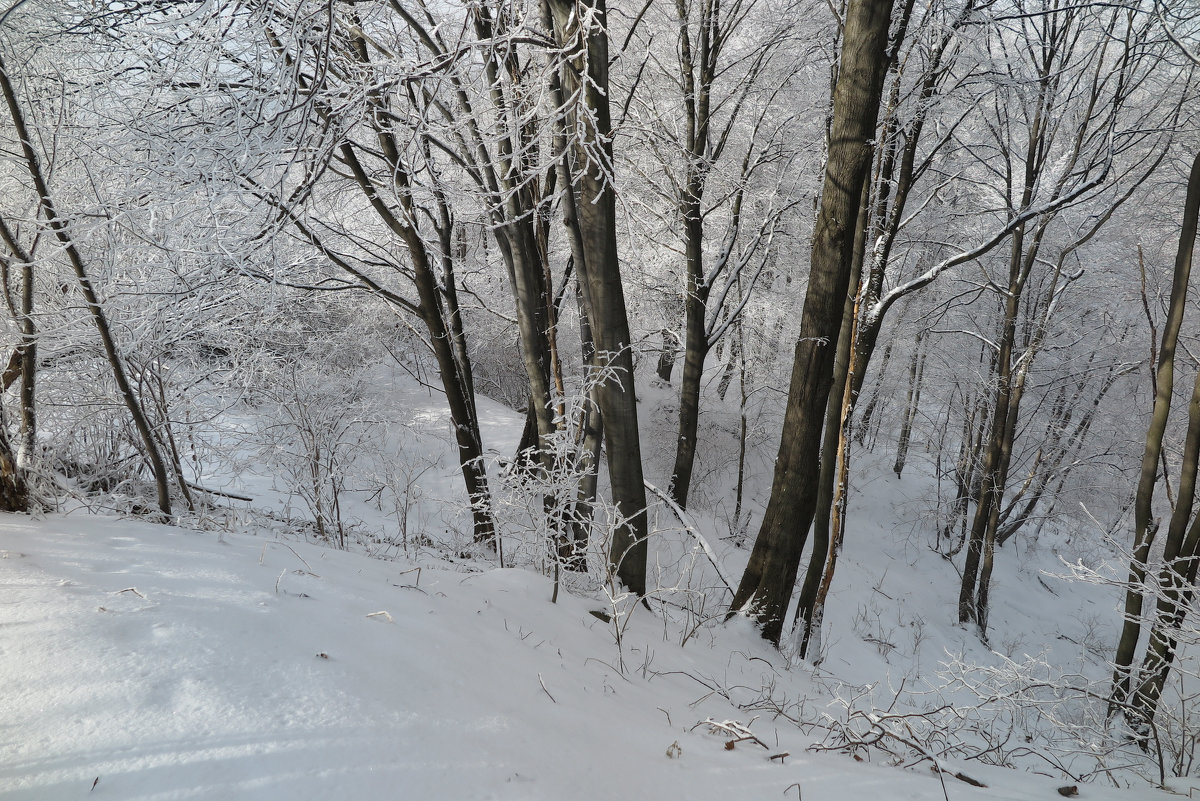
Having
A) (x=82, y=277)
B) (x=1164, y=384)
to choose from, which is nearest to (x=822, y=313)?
(x=1164, y=384)

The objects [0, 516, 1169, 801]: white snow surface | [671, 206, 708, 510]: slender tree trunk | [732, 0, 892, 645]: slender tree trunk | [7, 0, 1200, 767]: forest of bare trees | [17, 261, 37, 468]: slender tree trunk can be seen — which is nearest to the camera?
[0, 516, 1169, 801]: white snow surface

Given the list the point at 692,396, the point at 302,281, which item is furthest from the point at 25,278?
the point at 692,396

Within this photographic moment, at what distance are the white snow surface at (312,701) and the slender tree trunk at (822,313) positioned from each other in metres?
1.98

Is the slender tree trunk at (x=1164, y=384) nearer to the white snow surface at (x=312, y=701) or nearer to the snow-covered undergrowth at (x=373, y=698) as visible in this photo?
the snow-covered undergrowth at (x=373, y=698)

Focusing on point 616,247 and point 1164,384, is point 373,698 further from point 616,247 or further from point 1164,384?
point 1164,384

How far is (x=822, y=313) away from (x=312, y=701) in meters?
3.93

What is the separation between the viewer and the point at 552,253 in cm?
1357

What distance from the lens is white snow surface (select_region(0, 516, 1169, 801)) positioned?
1.31 metres

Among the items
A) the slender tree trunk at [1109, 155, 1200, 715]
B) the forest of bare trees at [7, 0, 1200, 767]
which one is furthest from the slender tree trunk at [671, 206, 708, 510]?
the slender tree trunk at [1109, 155, 1200, 715]

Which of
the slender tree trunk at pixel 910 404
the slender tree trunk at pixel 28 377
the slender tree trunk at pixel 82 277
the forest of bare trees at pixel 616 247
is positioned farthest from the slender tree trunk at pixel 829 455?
the slender tree trunk at pixel 910 404

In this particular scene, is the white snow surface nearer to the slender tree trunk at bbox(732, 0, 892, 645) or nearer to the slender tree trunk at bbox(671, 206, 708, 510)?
the slender tree trunk at bbox(732, 0, 892, 645)

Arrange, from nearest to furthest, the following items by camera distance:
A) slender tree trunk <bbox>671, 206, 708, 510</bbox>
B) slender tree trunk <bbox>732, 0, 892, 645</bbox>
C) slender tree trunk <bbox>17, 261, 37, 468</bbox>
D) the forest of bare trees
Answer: the forest of bare trees
slender tree trunk <bbox>17, 261, 37, 468</bbox>
slender tree trunk <bbox>732, 0, 892, 645</bbox>
slender tree trunk <bbox>671, 206, 708, 510</bbox>

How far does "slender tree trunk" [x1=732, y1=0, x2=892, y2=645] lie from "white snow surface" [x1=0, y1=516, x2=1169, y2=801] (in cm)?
198

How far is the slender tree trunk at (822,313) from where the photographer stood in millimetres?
4047
